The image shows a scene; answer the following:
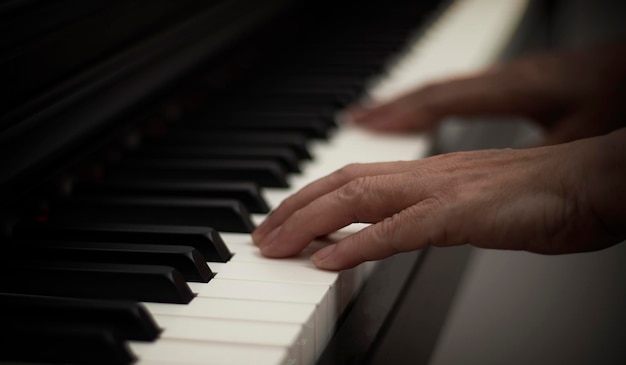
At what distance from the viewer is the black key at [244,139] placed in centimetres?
146

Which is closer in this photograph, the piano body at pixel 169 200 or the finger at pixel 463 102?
the piano body at pixel 169 200

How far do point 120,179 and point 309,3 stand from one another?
4.04 ft

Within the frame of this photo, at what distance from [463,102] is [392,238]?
0.84 m

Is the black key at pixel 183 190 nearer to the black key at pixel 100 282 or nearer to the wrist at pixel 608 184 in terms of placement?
the black key at pixel 100 282

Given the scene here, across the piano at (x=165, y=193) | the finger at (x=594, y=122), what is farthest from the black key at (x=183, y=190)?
the finger at (x=594, y=122)

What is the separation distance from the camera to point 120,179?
4.31 ft

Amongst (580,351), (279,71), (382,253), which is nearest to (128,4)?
(382,253)

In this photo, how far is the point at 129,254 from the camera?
3.26 feet

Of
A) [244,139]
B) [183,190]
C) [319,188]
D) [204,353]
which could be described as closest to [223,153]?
[244,139]

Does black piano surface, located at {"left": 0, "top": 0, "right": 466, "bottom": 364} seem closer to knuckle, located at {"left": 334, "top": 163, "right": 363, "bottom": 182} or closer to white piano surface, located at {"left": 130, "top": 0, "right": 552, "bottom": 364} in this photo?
white piano surface, located at {"left": 130, "top": 0, "right": 552, "bottom": 364}

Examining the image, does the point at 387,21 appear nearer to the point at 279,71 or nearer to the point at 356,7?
the point at 356,7

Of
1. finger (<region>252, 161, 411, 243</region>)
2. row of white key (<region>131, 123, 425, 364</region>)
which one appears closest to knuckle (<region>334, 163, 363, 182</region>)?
finger (<region>252, 161, 411, 243</region>)

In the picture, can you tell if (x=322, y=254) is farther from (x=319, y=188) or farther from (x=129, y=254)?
(x=129, y=254)

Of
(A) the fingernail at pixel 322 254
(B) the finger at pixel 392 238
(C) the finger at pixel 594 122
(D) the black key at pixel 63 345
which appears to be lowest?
(C) the finger at pixel 594 122
